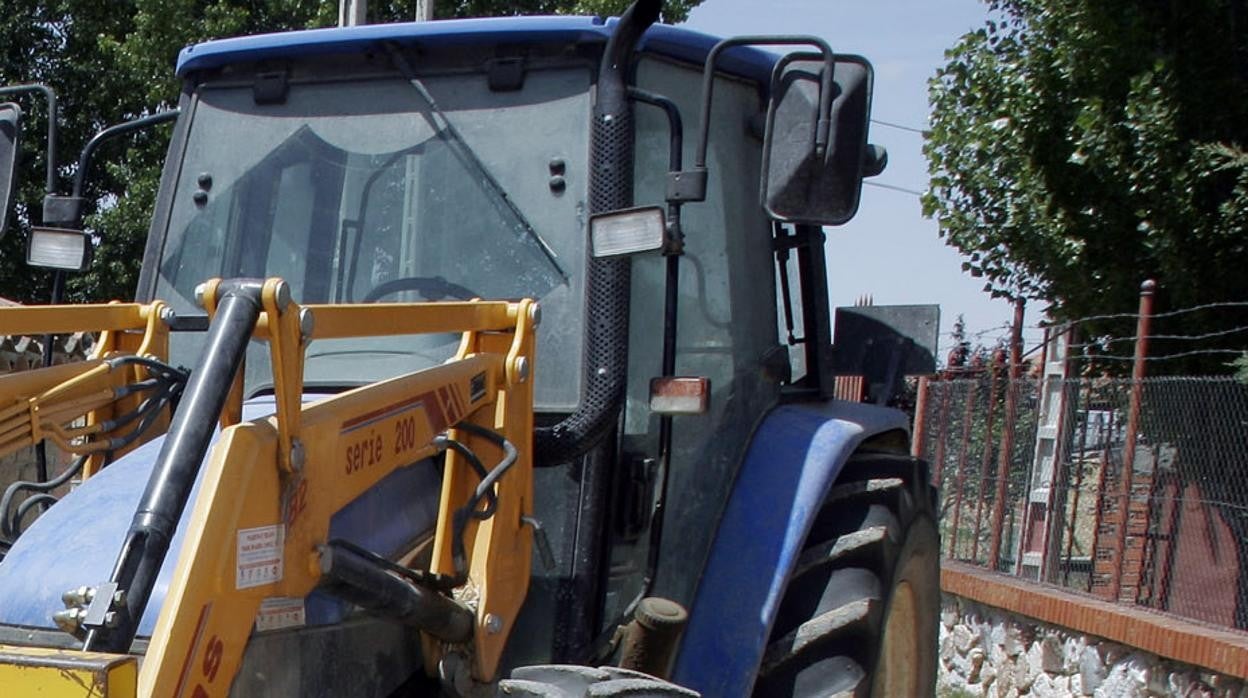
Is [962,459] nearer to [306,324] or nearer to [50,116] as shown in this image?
[50,116]

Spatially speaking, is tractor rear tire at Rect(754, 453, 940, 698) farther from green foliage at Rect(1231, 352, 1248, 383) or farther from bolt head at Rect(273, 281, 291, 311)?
green foliage at Rect(1231, 352, 1248, 383)

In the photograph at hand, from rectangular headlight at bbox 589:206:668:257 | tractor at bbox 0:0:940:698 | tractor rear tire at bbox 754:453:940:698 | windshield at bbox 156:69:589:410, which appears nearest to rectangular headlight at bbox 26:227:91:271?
tractor at bbox 0:0:940:698

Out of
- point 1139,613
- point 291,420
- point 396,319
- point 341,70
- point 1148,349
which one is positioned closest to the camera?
point 291,420

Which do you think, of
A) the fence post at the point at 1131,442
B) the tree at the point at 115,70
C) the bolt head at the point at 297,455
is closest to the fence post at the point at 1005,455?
the fence post at the point at 1131,442

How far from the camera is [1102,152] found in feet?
28.0

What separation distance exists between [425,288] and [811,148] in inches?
39.5

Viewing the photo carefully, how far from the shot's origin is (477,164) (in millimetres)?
3912

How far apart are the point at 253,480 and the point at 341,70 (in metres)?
1.73

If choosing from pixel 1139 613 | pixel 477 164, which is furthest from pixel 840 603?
pixel 1139 613

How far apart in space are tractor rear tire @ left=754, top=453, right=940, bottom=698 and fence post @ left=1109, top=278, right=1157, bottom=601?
3.56 m

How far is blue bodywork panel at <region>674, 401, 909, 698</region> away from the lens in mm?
3723

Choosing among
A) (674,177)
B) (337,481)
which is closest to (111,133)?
(674,177)

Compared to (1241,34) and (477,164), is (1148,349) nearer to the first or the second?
(1241,34)

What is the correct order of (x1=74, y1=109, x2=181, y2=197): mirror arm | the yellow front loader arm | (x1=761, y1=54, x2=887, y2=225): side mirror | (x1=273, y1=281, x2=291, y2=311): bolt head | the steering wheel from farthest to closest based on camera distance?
(x1=74, y1=109, x2=181, y2=197): mirror arm → the steering wheel → (x1=761, y1=54, x2=887, y2=225): side mirror → (x1=273, y1=281, x2=291, y2=311): bolt head → the yellow front loader arm
